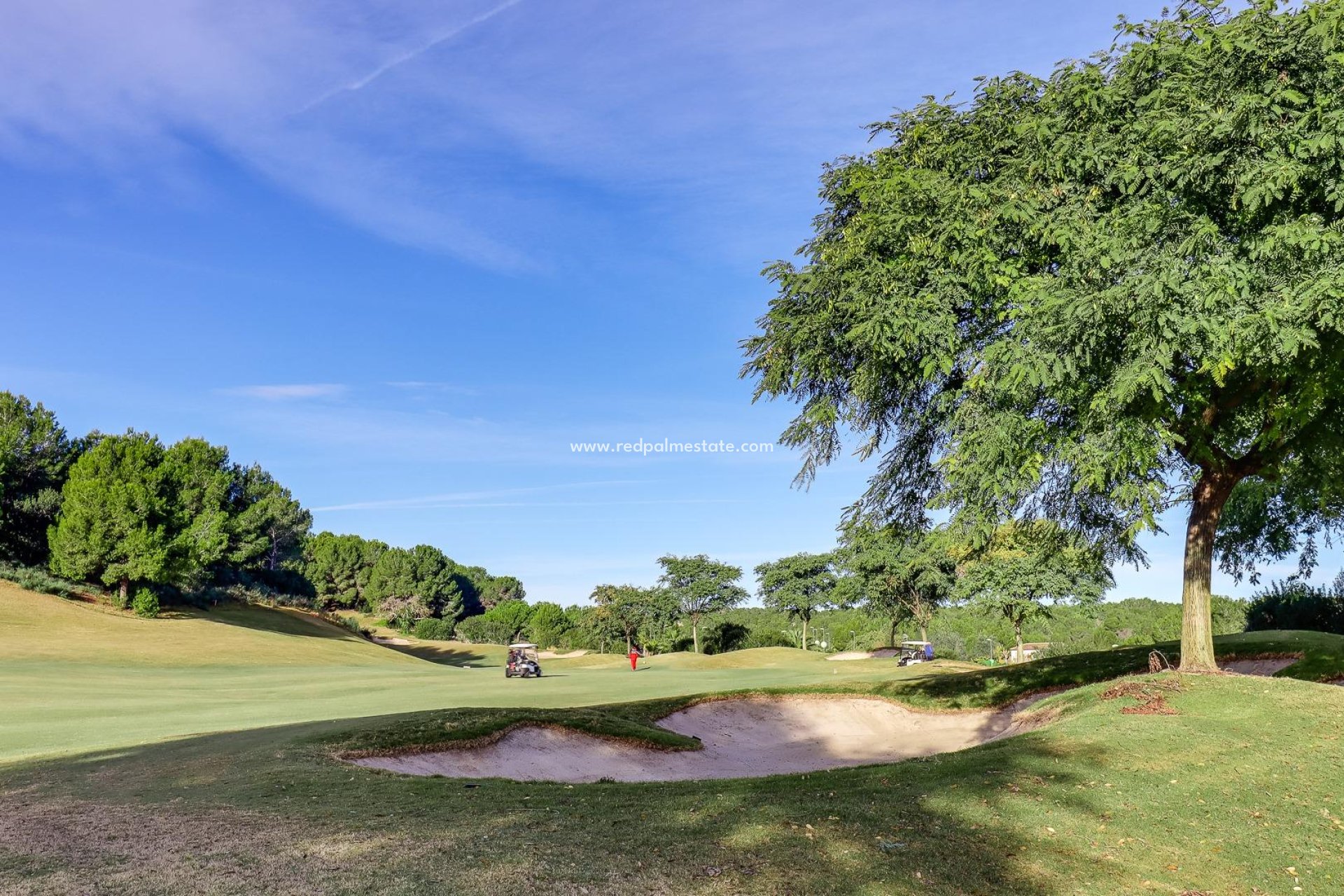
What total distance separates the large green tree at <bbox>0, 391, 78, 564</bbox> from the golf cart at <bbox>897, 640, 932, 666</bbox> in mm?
67396

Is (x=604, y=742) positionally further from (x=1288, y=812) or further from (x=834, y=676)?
(x=834, y=676)

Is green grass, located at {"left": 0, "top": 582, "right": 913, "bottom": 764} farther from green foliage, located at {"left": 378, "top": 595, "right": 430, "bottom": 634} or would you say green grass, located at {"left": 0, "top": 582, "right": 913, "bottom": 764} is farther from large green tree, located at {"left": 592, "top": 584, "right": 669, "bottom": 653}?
green foliage, located at {"left": 378, "top": 595, "right": 430, "bottom": 634}

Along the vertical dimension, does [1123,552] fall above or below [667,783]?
above

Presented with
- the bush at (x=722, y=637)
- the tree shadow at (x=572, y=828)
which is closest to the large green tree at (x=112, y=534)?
the tree shadow at (x=572, y=828)

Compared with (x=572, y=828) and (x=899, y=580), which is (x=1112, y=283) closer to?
(x=572, y=828)

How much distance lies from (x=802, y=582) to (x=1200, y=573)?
60.1 m

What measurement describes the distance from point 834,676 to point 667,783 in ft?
87.3

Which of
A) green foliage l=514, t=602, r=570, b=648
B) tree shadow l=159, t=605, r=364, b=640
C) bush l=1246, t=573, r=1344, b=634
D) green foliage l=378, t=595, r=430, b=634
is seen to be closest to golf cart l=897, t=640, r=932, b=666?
bush l=1246, t=573, r=1344, b=634

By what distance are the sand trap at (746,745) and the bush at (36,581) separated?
55980mm

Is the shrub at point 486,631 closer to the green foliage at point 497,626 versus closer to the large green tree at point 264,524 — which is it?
the green foliage at point 497,626

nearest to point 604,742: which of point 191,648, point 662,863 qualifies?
point 662,863

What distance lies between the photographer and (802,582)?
259ft

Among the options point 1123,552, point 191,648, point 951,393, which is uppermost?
point 951,393

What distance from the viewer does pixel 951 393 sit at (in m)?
18.9
